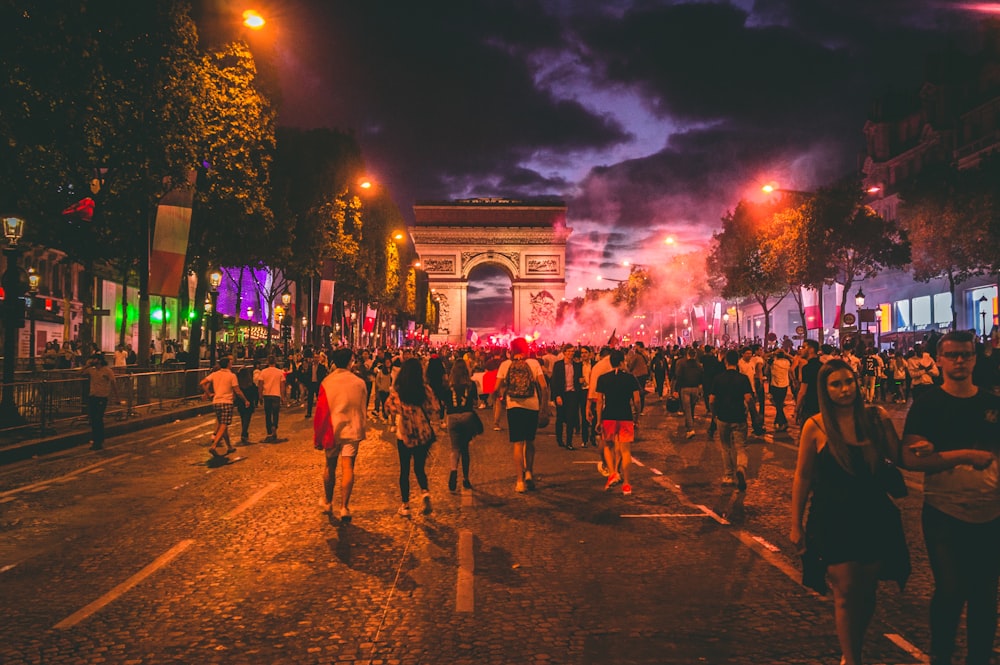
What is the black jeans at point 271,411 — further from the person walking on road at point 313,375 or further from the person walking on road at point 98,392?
the person walking on road at point 313,375

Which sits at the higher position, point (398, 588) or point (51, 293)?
point (51, 293)

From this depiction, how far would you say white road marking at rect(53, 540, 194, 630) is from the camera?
5.45 metres

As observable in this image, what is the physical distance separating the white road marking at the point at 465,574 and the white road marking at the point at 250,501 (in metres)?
2.66

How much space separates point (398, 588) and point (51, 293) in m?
46.7

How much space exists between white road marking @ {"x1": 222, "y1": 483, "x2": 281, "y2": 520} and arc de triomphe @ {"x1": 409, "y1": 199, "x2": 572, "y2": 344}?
75.5 m

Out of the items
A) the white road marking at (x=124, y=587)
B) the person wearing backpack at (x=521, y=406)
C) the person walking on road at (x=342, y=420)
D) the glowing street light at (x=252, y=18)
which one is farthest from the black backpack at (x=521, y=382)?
the glowing street light at (x=252, y=18)

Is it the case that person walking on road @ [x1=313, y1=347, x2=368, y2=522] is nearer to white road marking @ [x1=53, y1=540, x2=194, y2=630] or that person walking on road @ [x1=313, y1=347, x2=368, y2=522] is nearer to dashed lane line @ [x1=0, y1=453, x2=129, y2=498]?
white road marking @ [x1=53, y1=540, x2=194, y2=630]

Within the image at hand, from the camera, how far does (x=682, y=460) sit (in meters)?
13.7

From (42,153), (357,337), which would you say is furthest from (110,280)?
(42,153)

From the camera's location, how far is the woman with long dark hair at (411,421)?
30.1 feet

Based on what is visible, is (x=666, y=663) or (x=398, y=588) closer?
(x=666, y=663)

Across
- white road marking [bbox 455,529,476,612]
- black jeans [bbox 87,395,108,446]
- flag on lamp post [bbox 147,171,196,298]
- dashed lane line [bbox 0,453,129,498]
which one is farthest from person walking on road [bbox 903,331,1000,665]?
flag on lamp post [bbox 147,171,196,298]

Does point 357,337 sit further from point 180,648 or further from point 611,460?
point 180,648

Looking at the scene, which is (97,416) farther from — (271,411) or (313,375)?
(313,375)
